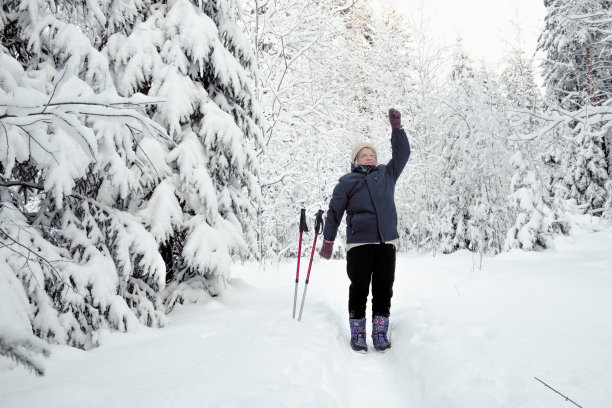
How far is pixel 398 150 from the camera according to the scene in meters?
4.23

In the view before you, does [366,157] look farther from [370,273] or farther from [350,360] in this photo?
[350,360]

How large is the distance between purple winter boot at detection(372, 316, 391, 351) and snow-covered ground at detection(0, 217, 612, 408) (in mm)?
116

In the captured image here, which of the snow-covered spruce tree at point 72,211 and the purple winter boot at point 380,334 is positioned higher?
the snow-covered spruce tree at point 72,211

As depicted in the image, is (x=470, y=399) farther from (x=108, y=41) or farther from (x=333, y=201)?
(x=108, y=41)

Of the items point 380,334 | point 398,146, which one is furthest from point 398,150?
point 380,334

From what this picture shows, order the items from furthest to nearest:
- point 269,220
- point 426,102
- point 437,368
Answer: point 426,102
point 269,220
point 437,368

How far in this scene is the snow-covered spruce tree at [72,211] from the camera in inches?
116

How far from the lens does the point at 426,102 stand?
15672mm

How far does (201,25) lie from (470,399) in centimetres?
495

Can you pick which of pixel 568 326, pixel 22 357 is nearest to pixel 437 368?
pixel 568 326

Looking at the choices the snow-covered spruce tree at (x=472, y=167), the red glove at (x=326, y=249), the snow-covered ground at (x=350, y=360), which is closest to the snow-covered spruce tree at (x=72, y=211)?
the snow-covered ground at (x=350, y=360)

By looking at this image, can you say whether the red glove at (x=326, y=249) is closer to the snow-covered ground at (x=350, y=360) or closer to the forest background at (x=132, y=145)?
the snow-covered ground at (x=350, y=360)

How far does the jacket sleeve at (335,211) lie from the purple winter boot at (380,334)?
104 cm

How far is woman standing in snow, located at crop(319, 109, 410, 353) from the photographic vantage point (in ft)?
13.4
